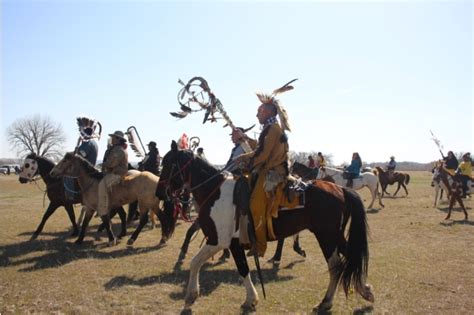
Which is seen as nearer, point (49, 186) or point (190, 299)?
point (190, 299)

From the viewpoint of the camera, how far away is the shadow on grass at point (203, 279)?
20.5 ft

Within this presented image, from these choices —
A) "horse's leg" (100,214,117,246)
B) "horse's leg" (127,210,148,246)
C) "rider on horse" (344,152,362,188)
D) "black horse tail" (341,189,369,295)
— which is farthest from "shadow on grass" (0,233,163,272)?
"rider on horse" (344,152,362,188)

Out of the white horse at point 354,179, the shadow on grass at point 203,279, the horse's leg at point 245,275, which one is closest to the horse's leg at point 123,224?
the shadow on grass at point 203,279

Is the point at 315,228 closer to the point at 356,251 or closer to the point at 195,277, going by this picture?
the point at 356,251

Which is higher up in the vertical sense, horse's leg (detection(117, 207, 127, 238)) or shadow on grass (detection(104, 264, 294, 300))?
horse's leg (detection(117, 207, 127, 238))

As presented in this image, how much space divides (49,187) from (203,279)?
5633 millimetres

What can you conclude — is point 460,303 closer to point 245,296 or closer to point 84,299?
point 245,296

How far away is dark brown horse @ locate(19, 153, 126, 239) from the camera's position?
992 centimetres

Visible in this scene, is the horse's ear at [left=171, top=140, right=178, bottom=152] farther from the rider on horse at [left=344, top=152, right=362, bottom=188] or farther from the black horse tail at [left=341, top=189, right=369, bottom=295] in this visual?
the rider on horse at [left=344, top=152, right=362, bottom=188]

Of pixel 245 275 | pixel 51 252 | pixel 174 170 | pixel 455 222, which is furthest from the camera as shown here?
pixel 455 222

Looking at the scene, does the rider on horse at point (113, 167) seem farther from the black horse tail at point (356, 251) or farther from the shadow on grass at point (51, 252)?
the black horse tail at point (356, 251)

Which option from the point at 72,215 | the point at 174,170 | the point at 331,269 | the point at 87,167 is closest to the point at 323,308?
the point at 331,269

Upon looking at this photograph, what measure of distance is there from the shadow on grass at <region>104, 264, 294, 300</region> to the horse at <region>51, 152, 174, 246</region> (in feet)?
7.44

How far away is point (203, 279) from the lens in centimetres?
673
